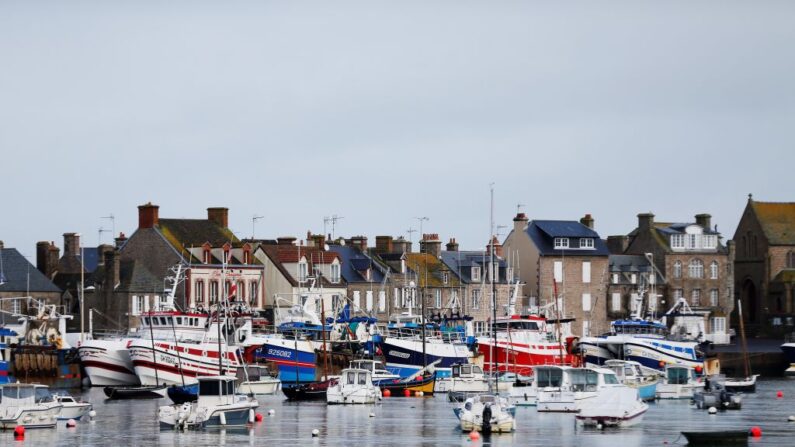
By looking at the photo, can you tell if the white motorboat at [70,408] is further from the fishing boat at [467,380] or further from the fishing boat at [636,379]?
the fishing boat at [636,379]

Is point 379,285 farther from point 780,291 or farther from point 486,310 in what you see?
point 780,291

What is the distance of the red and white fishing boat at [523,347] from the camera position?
356ft

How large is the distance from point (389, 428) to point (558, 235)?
2775 inches

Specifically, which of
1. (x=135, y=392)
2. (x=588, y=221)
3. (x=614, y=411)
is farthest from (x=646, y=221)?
(x=614, y=411)

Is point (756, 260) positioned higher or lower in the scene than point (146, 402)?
higher

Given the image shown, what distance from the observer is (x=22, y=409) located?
67.8 meters

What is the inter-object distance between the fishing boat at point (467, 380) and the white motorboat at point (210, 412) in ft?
79.8

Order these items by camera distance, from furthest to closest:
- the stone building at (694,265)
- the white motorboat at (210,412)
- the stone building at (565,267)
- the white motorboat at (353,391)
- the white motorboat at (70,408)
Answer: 1. the stone building at (694,265)
2. the stone building at (565,267)
3. the white motorboat at (353,391)
4. the white motorboat at (70,408)
5. the white motorboat at (210,412)

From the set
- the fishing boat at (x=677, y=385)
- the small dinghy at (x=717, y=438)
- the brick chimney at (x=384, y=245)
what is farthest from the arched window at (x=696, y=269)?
the small dinghy at (x=717, y=438)

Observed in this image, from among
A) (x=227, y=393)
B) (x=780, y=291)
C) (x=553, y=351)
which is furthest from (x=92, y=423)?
(x=780, y=291)

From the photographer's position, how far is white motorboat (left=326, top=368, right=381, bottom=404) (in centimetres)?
8412

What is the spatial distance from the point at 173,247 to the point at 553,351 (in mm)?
26857

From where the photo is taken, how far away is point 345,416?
7769 centimetres

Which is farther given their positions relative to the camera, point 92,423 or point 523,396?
point 523,396
